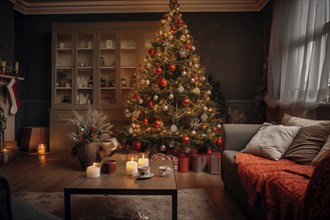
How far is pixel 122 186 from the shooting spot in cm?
176

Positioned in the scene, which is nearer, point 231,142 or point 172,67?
point 231,142

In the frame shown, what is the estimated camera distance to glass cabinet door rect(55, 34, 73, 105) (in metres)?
4.93

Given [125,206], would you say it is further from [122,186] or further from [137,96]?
[137,96]

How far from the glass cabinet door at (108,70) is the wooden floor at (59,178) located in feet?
4.07

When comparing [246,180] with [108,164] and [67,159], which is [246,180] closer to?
[108,164]

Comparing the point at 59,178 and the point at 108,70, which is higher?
the point at 108,70

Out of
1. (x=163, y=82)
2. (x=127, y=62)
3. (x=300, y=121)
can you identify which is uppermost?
(x=127, y=62)

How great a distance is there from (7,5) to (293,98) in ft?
14.6

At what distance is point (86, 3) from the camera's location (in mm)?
4938

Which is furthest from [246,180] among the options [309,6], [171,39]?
[171,39]

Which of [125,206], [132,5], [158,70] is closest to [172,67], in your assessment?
[158,70]

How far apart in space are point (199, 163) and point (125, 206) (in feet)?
4.87

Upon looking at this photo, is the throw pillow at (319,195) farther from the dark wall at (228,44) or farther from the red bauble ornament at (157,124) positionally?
the dark wall at (228,44)

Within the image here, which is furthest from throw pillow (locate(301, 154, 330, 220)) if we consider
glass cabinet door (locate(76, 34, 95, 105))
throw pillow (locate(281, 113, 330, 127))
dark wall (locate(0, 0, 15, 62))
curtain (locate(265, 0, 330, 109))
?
dark wall (locate(0, 0, 15, 62))
